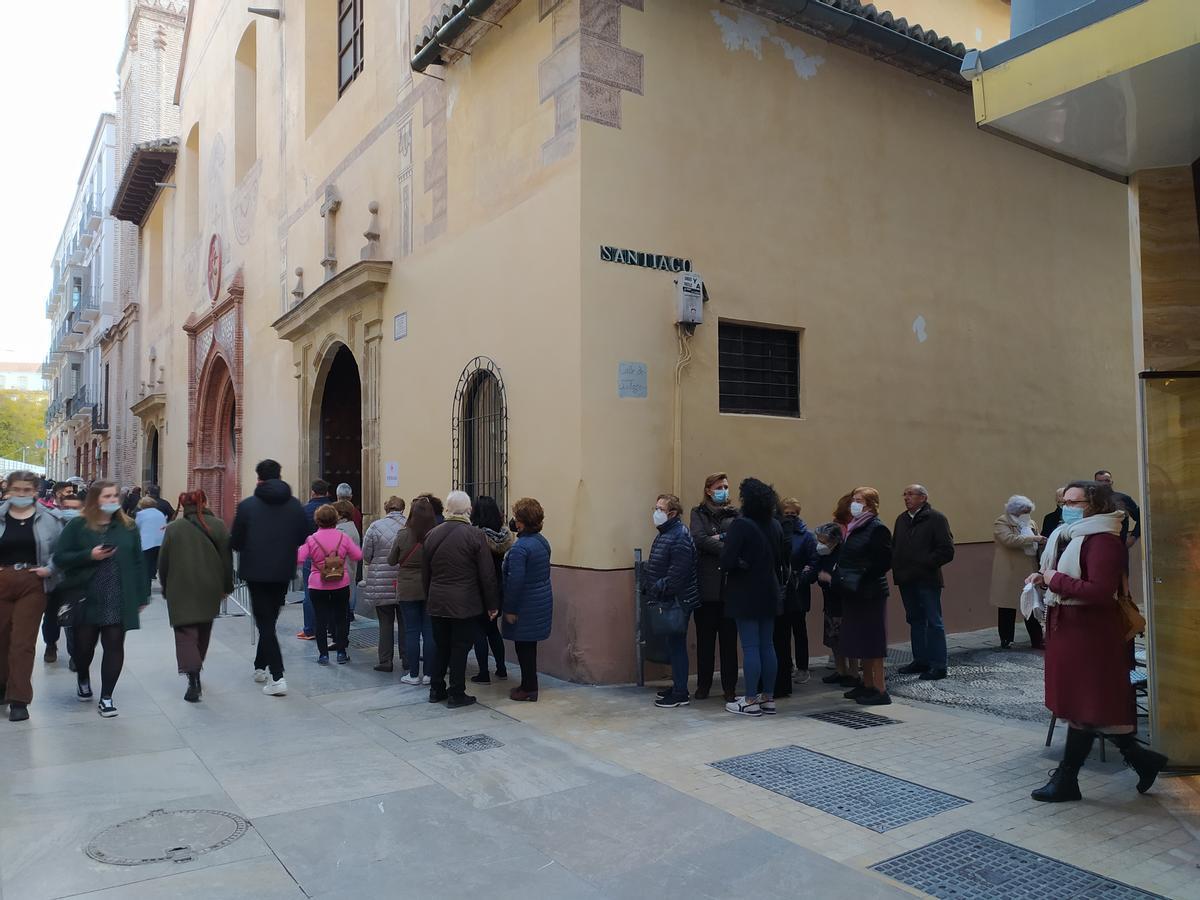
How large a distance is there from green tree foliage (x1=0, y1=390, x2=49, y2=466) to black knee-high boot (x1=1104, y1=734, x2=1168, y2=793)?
75479 millimetres

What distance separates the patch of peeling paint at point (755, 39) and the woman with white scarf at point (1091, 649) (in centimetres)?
586

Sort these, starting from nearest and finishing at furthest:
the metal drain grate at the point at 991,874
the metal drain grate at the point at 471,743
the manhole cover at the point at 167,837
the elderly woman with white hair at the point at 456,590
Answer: the metal drain grate at the point at 991,874 < the manhole cover at the point at 167,837 < the metal drain grate at the point at 471,743 < the elderly woman with white hair at the point at 456,590

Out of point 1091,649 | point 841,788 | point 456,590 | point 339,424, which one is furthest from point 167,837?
point 339,424

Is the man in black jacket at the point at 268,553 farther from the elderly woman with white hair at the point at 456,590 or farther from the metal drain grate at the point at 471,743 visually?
the metal drain grate at the point at 471,743

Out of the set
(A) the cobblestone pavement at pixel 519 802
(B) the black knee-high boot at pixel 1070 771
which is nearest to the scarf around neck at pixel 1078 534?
(B) the black knee-high boot at pixel 1070 771

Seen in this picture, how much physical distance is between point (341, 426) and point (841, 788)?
11.1 m

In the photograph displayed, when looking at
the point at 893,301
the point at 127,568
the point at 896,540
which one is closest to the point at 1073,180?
the point at 893,301

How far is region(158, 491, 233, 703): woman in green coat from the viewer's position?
7.09 metres

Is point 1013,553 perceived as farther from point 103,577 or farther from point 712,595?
point 103,577

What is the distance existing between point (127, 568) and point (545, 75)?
5.51 meters

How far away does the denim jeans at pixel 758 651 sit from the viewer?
685 cm

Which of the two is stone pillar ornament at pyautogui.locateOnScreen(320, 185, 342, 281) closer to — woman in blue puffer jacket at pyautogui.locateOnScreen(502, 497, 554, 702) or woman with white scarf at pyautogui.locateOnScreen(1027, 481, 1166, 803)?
woman in blue puffer jacket at pyautogui.locateOnScreen(502, 497, 554, 702)

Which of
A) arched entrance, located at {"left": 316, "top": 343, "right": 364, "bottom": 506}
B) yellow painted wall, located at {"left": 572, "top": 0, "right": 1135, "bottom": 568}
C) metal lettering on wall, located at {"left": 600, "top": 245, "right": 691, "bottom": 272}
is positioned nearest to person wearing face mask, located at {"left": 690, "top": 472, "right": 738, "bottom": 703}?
yellow painted wall, located at {"left": 572, "top": 0, "right": 1135, "bottom": 568}

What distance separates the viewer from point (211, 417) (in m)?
20.7
